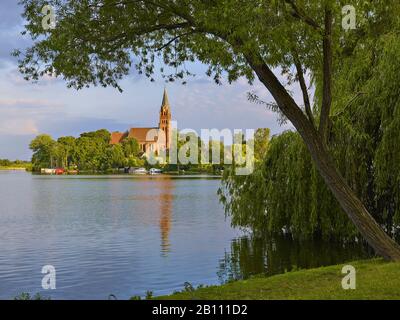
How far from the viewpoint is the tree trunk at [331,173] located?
10164 mm

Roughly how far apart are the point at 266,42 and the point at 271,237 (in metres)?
9.32

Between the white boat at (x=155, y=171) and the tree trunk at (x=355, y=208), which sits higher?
the tree trunk at (x=355, y=208)

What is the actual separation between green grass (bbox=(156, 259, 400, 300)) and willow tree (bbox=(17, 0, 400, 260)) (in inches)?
49.6

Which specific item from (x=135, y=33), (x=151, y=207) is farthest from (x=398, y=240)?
(x=151, y=207)

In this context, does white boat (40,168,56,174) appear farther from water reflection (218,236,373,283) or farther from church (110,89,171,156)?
water reflection (218,236,373,283)

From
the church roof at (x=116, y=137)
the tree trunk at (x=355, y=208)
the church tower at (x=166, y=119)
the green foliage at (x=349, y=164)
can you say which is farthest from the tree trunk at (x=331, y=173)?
the church roof at (x=116, y=137)

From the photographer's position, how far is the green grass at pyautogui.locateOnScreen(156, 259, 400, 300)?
764 centimetres

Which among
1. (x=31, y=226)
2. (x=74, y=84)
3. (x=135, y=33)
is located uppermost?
(x=135, y=33)

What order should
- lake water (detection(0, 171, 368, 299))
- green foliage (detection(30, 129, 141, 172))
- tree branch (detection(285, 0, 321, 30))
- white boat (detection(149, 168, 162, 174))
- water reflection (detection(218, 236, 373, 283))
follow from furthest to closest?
green foliage (detection(30, 129, 141, 172)), white boat (detection(149, 168, 162, 174)), water reflection (detection(218, 236, 373, 283)), lake water (detection(0, 171, 368, 299)), tree branch (detection(285, 0, 321, 30))

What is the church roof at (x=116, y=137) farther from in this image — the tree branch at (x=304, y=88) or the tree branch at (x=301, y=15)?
the tree branch at (x=301, y=15)

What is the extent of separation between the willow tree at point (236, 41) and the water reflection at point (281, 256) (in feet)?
12.5

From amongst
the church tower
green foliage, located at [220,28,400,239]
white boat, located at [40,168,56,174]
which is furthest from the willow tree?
the church tower
